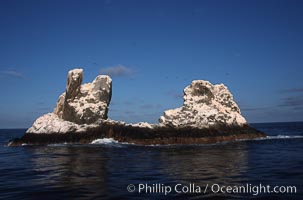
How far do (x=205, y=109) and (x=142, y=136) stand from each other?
40.7 ft

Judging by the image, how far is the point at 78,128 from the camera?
55094 millimetres

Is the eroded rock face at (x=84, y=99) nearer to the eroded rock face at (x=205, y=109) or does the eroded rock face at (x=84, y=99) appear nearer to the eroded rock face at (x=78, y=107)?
the eroded rock face at (x=78, y=107)

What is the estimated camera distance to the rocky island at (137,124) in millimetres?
52312

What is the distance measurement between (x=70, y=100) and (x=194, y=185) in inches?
1726

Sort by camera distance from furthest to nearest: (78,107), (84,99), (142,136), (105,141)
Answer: (84,99) → (78,107) → (105,141) → (142,136)

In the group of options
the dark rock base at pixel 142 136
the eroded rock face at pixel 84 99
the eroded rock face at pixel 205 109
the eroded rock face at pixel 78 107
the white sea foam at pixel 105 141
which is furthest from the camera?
the eroded rock face at pixel 84 99

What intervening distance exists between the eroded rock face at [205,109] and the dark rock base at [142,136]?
1.27 metres

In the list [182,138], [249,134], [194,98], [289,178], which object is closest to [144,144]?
[182,138]

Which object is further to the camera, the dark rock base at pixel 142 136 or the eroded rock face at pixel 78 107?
the eroded rock face at pixel 78 107

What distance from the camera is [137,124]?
5347cm

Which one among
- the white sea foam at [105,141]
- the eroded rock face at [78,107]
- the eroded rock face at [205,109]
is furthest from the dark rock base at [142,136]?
the eroded rock face at [78,107]
